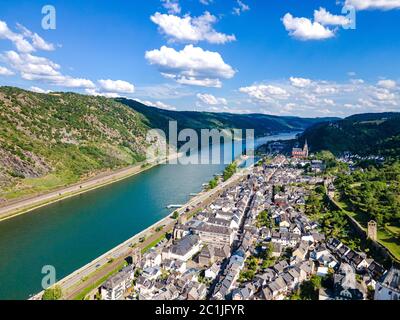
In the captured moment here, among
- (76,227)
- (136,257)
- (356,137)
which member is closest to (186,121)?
(356,137)

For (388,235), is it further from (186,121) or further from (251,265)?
(186,121)

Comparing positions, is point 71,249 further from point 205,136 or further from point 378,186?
point 205,136

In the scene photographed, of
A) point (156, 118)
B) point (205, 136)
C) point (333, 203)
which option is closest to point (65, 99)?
point (156, 118)

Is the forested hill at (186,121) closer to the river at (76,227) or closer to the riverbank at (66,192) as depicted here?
the riverbank at (66,192)

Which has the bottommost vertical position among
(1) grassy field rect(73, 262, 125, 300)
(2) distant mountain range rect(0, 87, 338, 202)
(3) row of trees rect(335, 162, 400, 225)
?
(1) grassy field rect(73, 262, 125, 300)

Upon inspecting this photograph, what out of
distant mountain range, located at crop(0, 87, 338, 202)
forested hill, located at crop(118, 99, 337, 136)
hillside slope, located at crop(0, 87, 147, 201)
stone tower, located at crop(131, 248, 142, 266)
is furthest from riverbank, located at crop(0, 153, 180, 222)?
forested hill, located at crop(118, 99, 337, 136)

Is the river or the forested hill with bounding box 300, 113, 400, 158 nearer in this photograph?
the river

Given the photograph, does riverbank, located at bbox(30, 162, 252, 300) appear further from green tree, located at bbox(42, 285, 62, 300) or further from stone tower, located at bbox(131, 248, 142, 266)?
stone tower, located at bbox(131, 248, 142, 266)
